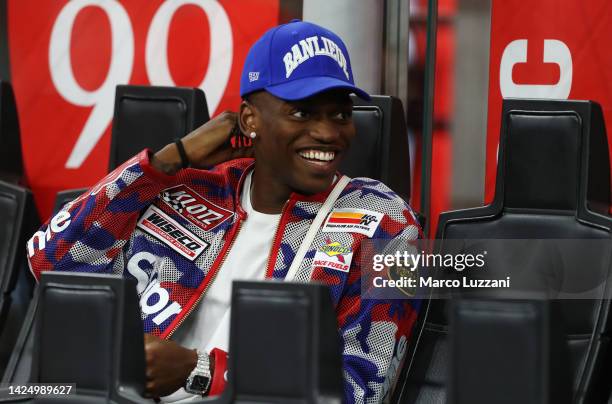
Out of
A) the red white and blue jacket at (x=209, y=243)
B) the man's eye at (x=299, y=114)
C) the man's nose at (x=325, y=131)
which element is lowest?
the red white and blue jacket at (x=209, y=243)

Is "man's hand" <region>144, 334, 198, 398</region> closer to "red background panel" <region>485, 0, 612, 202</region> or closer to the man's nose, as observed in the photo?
the man's nose

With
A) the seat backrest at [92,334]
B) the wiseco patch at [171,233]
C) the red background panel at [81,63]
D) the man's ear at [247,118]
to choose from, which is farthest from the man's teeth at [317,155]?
the red background panel at [81,63]

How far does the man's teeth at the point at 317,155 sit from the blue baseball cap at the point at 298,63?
10cm

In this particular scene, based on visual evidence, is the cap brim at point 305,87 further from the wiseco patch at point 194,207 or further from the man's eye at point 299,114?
the wiseco patch at point 194,207

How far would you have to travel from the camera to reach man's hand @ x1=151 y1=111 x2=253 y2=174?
6.44 feet

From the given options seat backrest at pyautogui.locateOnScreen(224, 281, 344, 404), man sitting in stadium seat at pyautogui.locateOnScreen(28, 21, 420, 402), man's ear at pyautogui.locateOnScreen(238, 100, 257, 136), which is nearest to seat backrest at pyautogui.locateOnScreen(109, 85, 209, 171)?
man sitting in stadium seat at pyautogui.locateOnScreen(28, 21, 420, 402)

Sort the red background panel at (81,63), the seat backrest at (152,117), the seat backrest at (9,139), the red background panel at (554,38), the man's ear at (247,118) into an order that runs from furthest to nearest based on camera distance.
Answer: the red background panel at (81,63)
the seat backrest at (9,139)
the red background panel at (554,38)
the seat backrest at (152,117)
the man's ear at (247,118)

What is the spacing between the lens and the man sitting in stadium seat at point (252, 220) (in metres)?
1.69

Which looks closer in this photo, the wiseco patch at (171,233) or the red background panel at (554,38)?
the wiseco patch at (171,233)

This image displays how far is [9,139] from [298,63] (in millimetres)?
1054

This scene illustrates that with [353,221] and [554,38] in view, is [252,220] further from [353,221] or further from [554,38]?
[554,38]

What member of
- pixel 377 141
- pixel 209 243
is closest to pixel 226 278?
pixel 209 243

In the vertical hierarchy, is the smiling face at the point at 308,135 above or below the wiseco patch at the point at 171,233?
above

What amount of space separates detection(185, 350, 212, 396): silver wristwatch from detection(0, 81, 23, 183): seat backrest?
118 centimetres
